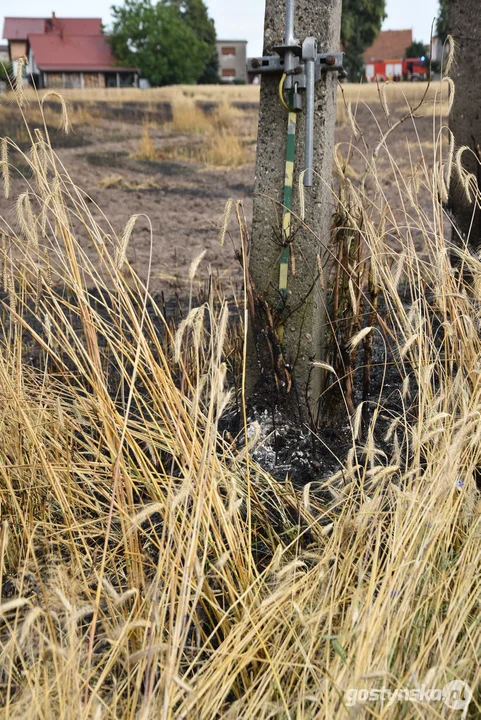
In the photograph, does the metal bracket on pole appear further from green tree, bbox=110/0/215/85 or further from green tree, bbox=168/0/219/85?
green tree, bbox=168/0/219/85

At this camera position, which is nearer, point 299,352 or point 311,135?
Result: point 311,135

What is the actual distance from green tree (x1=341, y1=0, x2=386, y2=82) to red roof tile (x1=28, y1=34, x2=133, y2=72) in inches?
597

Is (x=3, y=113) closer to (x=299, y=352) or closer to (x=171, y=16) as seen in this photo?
(x=299, y=352)

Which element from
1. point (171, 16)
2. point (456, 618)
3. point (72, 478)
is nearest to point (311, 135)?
point (72, 478)

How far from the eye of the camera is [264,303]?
8.27ft

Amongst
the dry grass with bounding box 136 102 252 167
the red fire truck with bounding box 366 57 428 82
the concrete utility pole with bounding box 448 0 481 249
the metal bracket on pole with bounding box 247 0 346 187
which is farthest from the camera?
the dry grass with bounding box 136 102 252 167

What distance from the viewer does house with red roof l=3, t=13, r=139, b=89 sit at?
45469 mm

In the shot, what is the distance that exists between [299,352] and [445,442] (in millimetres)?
823

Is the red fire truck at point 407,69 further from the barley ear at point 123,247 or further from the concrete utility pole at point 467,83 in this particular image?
the barley ear at point 123,247

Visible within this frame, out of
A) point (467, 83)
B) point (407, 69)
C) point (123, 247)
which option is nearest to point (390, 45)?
point (407, 69)

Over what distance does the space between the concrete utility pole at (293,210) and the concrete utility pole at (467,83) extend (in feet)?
3.94

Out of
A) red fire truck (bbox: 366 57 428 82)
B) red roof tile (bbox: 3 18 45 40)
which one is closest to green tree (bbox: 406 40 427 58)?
red fire truck (bbox: 366 57 428 82)

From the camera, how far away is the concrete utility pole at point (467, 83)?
344cm

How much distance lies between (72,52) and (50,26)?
5110mm
